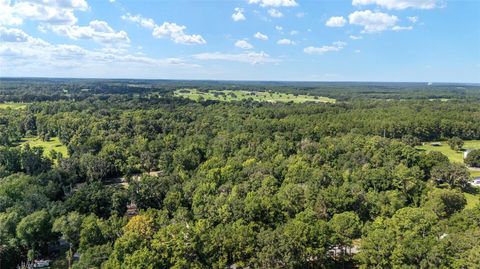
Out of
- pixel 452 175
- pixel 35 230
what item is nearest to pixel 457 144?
pixel 452 175

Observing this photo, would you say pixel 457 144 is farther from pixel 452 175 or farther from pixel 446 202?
pixel 446 202

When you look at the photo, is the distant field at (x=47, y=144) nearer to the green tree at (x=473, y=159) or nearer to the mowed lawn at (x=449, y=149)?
the green tree at (x=473, y=159)

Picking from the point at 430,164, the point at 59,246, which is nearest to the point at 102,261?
the point at 59,246

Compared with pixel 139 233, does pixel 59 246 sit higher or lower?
lower

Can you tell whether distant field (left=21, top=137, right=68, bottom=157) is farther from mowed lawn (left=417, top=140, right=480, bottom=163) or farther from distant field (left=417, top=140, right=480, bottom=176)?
mowed lawn (left=417, top=140, right=480, bottom=163)

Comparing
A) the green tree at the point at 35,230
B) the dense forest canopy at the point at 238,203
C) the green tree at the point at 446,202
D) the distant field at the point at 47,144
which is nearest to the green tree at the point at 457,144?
the dense forest canopy at the point at 238,203

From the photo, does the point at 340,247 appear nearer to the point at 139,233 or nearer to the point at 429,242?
the point at 429,242

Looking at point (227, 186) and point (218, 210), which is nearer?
point (218, 210)
